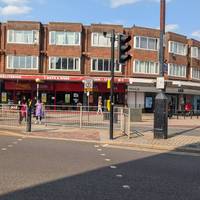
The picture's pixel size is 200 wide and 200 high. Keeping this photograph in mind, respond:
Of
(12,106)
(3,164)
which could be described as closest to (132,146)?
(3,164)

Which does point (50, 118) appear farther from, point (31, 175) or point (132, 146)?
point (31, 175)

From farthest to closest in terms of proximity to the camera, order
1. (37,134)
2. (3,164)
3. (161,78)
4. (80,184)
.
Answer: (37,134) → (161,78) → (3,164) → (80,184)

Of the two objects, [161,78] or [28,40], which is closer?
[161,78]

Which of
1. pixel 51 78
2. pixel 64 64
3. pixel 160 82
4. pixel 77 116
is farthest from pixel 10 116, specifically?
pixel 64 64

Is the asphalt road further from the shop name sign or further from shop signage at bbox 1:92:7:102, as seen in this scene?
shop signage at bbox 1:92:7:102

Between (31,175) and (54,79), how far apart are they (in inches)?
1649

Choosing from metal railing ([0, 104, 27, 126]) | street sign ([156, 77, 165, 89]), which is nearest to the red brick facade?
metal railing ([0, 104, 27, 126])

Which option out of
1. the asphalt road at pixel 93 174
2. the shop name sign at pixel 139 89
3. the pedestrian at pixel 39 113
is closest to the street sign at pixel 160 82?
the asphalt road at pixel 93 174

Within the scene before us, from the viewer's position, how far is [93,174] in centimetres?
1002

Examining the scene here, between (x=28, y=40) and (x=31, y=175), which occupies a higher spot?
(x=28, y=40)

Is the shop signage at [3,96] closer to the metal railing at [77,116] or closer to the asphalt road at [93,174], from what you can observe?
the metal railing at [77,116]

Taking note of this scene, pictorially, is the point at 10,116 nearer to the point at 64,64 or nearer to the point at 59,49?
the point at 64,64

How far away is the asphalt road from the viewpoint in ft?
26.3

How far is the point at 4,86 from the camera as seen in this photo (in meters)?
52.4
